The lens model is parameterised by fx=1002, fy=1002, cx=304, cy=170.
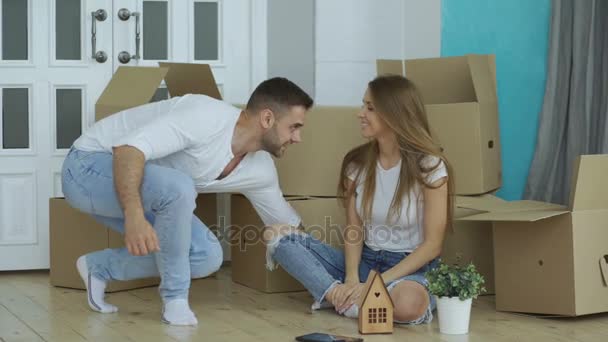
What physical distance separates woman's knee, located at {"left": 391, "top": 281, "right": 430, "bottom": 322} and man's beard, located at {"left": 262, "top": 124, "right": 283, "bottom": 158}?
0.55 metres

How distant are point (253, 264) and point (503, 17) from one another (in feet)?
4.98

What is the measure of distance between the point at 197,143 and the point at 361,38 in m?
1.47

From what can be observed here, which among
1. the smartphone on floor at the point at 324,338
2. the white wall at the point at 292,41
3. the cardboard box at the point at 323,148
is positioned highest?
the white wall at the point at 292,41

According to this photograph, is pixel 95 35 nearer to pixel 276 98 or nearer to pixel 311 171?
pixel 311 171

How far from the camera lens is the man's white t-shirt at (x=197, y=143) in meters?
2.86

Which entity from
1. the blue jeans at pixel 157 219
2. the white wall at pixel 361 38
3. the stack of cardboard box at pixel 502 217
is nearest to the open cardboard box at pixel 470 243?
the stack of cardboard box at pixel 502 217

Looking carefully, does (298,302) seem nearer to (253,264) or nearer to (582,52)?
(253,264)

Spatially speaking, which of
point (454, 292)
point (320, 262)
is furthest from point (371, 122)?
point (454, 292)

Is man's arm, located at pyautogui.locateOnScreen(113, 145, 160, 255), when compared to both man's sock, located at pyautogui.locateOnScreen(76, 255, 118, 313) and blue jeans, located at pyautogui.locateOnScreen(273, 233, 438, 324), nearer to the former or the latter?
man's sock, located at pyautogui.locateOnScreen(76, 255, 118, 313)

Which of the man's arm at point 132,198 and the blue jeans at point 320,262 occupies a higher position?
the man's arm at point 132,198

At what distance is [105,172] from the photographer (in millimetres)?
2967

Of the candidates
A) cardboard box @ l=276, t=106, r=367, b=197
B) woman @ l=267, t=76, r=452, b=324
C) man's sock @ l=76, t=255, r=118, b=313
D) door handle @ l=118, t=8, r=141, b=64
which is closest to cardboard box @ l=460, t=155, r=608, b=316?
woman @ l=267, t=76, r=452, b=324

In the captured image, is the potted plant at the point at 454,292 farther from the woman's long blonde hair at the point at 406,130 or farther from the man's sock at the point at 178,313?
the man's sock at the point at 178,313

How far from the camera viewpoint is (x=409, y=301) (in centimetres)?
298
